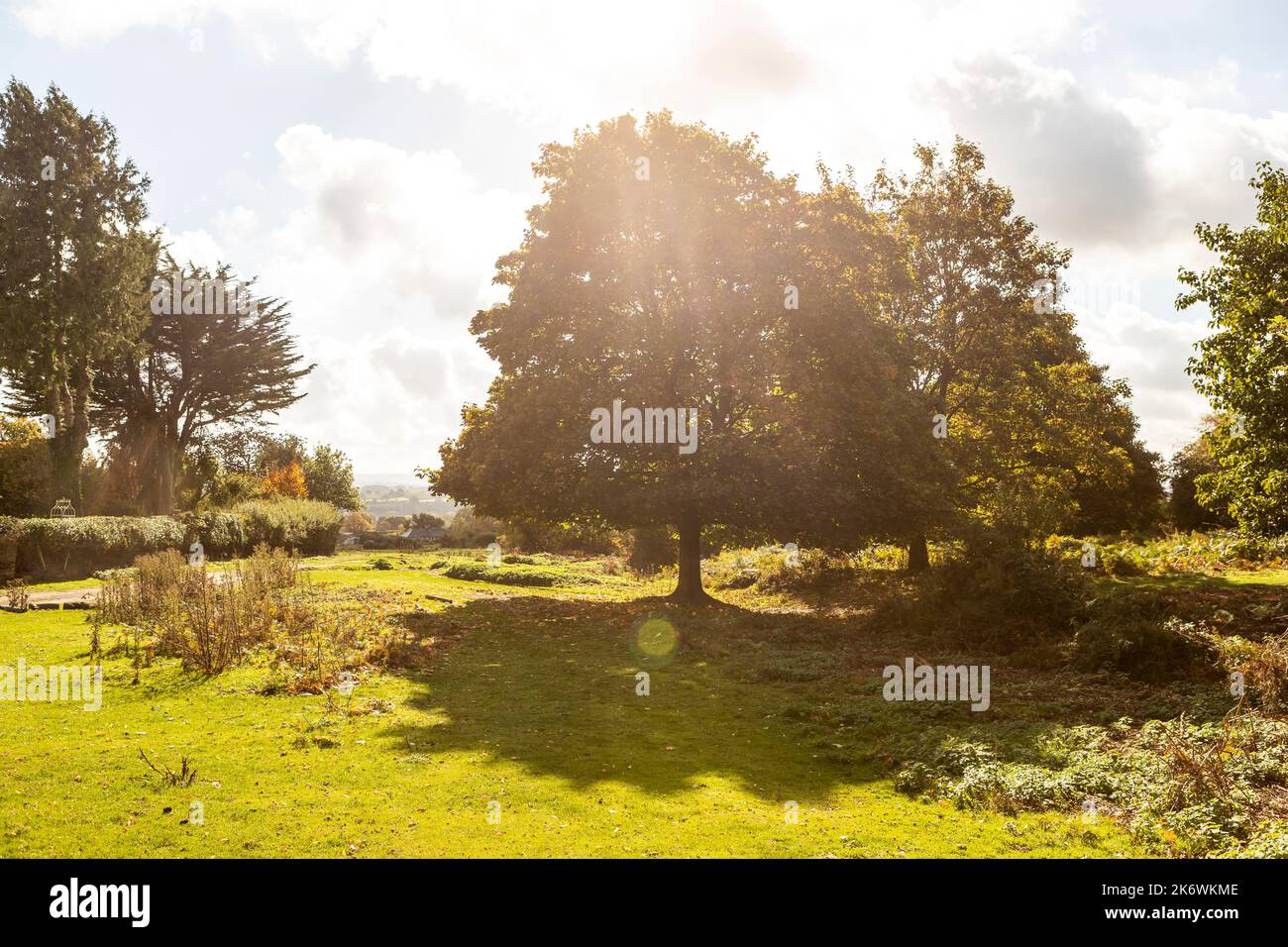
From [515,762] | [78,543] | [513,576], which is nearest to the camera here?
[515,762]

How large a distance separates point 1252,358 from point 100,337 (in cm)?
4101

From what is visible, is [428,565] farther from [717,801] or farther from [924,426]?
[717,801]

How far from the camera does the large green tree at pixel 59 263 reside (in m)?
31.2

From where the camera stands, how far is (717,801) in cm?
841

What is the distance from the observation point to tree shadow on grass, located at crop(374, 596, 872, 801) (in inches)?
384

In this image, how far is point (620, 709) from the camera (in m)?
13.0

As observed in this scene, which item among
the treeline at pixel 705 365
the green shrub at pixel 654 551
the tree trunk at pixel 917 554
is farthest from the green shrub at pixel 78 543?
the tree trunk at pixel 917 554

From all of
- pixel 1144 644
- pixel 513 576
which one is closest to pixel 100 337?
pixel 513 576

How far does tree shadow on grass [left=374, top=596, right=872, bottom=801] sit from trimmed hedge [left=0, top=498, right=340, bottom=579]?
13666mm

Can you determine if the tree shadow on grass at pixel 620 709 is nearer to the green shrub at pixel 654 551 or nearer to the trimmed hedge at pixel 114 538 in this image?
the trimmed hedge at pixel 114 538

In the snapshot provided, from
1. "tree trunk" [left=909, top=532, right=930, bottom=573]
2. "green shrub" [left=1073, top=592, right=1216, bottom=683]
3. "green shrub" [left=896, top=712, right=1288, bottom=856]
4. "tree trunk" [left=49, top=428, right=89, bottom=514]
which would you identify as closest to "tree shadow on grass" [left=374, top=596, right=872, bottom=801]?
"green shrub" [left=896, top=712, right=1288, bottom=856]

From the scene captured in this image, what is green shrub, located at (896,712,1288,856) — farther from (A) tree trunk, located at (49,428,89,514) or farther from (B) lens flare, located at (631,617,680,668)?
(A) tree trunk, located at (49,428,89,514)

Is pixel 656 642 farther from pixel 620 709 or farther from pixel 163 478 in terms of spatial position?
pixel 163 478
